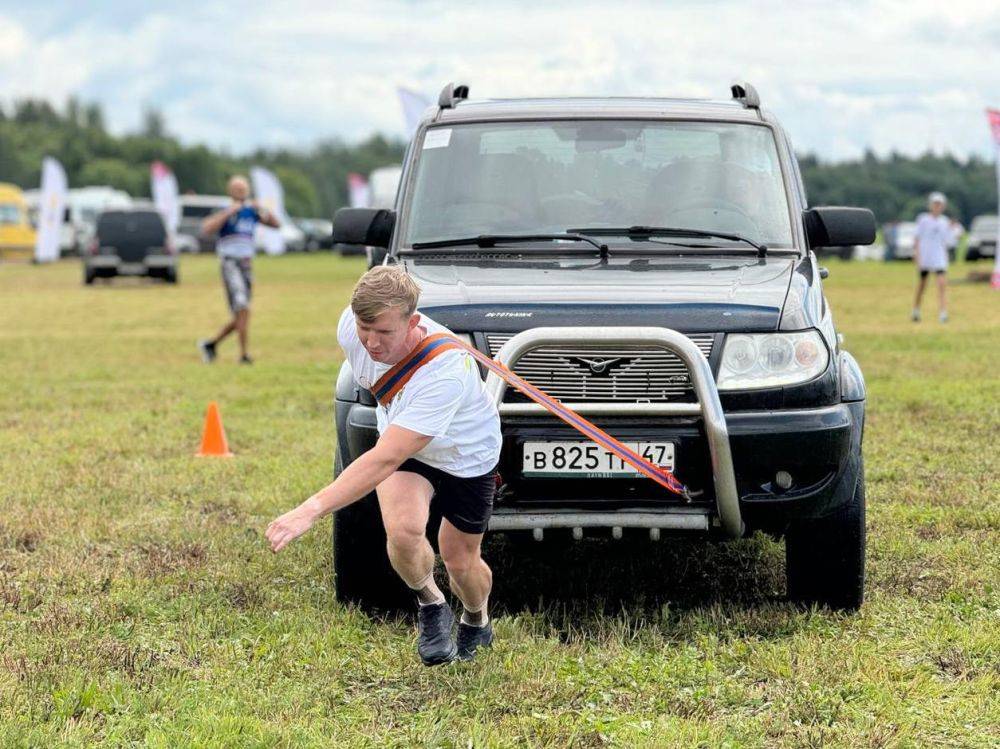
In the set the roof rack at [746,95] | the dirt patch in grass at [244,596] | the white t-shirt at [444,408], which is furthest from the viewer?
the roof rack at [746,95]

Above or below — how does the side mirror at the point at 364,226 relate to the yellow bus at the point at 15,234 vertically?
above

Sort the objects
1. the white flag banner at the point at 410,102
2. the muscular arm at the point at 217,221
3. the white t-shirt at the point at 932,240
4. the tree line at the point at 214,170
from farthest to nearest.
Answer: the tree line at the point at 214,170 < the white flag banner at the point at 410,102 < the white t-shirt at the point at 932,240 < the muscular arm at the point at 217,221

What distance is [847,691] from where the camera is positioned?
4289 mm

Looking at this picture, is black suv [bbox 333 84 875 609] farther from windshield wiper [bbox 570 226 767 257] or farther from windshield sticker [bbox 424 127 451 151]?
windshield sticker [bbox 424 127 451 151]

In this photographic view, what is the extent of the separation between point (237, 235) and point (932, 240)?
10494 millimetres

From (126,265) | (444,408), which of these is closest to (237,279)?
(444,408)

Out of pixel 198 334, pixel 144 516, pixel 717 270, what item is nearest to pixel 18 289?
pixel 198 334

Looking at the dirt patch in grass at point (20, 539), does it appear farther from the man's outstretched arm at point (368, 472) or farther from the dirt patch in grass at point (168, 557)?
the man's outstretched arm at point (368, 472)

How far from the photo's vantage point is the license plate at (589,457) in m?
4.67

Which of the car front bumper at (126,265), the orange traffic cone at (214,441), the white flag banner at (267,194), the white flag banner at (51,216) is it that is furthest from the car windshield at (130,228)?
the orange traffic cone at (214,441)

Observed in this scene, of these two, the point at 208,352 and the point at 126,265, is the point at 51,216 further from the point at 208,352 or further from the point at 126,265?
the point at 208,352

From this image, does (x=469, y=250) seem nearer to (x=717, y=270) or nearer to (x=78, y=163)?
(x=717, y=270)

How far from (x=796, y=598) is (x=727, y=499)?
78 centimetres

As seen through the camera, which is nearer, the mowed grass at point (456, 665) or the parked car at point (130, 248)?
the mowed grass at point (456, 665)
